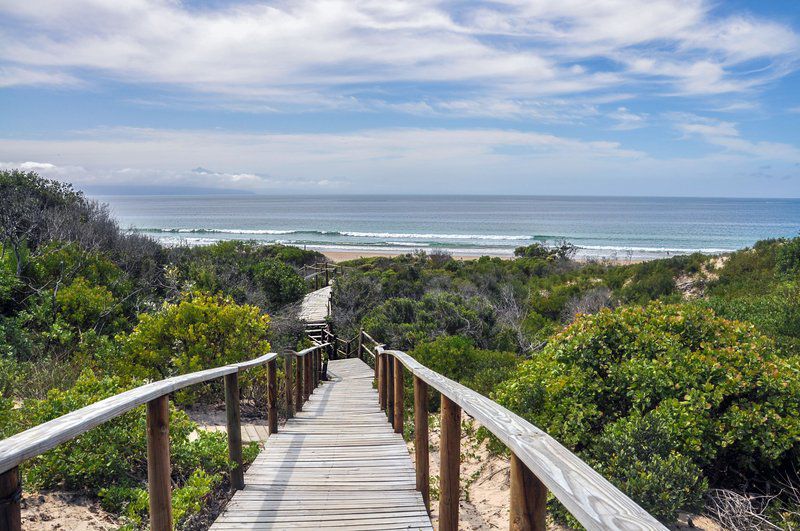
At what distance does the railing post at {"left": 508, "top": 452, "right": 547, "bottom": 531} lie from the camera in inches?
68.8

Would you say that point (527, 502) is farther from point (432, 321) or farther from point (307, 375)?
point (432, 321)

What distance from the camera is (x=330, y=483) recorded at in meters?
4.21

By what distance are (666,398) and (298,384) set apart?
4.79m

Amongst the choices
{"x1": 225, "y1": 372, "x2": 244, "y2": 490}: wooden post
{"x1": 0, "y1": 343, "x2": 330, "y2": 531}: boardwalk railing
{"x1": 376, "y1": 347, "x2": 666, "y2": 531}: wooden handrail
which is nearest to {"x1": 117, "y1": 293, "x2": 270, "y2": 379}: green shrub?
{"x1": 0, "y1": 343, "x2": 330, "y2": 531}: boardwalk railing

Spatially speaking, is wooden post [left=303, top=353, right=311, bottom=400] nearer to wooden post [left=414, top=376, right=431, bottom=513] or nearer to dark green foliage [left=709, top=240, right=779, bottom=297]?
wooden post [left=414, top=376, right=431, bottom=513]

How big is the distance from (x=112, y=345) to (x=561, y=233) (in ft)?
207

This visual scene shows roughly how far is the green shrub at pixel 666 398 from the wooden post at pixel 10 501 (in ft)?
11.3

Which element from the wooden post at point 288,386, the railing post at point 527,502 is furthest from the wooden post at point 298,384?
the railing post at point 527,502

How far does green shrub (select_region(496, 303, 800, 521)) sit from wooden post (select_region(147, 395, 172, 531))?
2879 mm

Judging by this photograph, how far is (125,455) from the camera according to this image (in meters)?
4.27

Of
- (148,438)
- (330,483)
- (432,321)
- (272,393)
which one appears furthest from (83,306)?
(432,321)

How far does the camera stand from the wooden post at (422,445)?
3.84 m

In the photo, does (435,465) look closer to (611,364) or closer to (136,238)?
(611,364)

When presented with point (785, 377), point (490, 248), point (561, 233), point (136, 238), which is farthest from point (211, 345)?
point (561, 233)
